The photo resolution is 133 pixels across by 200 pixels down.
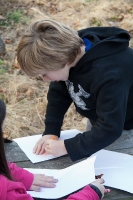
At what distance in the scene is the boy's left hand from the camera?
1815 mm

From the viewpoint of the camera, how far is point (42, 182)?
1631mm

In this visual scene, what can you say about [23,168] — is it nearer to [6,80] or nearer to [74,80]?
[74,80]

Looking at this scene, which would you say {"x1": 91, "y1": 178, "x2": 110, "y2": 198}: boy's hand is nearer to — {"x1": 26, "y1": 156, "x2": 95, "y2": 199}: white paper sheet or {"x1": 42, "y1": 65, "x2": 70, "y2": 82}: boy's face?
{"x1": 26, "y1": 156, "x2": 95, "y2": 199}: white paper sheet

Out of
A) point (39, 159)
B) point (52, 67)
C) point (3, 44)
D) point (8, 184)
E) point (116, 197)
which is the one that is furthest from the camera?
point (3, 44)

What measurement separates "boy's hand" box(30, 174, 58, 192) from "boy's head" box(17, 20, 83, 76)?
0.48m

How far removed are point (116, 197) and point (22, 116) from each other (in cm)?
175

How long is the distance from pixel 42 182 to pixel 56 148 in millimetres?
236

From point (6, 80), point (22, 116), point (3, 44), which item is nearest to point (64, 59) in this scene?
point (22, 116)

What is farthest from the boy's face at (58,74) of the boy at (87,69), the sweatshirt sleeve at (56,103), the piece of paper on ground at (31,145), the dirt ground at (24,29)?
the dirt ground at (24,29)

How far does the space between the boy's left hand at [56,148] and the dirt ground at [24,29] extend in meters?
1.11

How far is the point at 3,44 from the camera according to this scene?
412 centimetres

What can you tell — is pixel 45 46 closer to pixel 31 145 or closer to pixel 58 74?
pixel 58 74

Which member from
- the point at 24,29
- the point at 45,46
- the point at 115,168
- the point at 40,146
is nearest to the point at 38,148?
the point at 40,146

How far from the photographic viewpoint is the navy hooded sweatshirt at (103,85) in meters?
1.67
